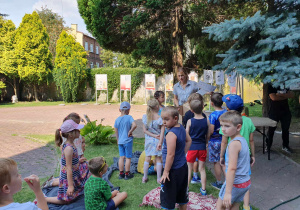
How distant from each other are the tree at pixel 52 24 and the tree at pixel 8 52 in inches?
296

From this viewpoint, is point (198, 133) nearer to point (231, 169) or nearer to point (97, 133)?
point (231, 169)

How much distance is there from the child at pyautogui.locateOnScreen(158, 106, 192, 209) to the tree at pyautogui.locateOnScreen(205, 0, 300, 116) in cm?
199

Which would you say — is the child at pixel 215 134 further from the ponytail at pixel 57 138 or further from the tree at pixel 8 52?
the tree at pixel 8 52

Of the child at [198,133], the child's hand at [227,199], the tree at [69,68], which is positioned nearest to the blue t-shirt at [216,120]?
the child at [198,133]

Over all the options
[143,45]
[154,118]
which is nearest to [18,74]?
[143,45]

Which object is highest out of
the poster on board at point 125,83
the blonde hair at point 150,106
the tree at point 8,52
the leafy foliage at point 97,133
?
the tree at point 8,52

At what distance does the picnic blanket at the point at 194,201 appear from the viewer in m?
3.35

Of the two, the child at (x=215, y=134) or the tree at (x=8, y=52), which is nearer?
the child at (x=215, y=134)

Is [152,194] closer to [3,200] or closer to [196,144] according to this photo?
[196,144]

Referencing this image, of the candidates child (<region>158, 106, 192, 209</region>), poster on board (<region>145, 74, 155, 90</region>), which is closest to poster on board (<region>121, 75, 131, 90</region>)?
poster on board (<region>145, 74, 155, 90</region>)

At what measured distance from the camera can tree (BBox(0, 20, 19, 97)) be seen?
838 inches

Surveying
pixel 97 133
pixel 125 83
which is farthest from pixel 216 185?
pixel 125 83

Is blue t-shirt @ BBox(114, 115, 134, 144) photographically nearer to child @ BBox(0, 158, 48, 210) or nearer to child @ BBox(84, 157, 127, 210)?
child @ BBox(84, 157, 127, 210)

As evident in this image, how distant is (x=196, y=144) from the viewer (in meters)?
3.77
